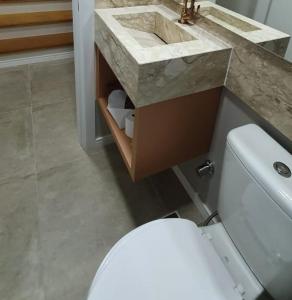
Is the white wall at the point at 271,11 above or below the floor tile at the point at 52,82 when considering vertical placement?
above

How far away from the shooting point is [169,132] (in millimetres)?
1129

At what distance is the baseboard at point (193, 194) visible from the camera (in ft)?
5.01

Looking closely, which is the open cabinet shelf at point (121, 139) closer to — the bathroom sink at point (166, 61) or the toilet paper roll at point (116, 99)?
the toilet paper roll at point (116, 99)

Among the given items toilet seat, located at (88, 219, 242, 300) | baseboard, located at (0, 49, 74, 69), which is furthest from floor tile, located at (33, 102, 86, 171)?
toilet seat, located at (88, 219, 242, 300)

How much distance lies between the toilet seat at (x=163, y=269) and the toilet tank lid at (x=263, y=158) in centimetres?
34

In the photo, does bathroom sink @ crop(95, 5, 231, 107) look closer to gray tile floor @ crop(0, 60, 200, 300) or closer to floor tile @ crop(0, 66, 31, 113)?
gray tile floor @ crop(0, 60, 200, 300)

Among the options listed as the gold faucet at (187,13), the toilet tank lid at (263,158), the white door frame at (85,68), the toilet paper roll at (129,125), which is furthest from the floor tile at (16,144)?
the toilet tank lid at (263,158)

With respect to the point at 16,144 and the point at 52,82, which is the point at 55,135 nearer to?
the point at 16,144

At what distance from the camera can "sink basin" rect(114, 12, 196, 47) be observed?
1.25m

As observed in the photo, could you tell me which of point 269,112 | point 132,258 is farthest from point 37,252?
point 269,112

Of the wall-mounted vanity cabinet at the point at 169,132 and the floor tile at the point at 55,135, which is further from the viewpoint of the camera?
the floor tile at the point at 55,135

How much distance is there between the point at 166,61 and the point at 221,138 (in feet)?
1.58

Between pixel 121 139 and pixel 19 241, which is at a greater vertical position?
pixel 121 139

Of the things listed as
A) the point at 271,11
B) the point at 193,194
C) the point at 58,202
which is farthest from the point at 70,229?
the point at 271,11
